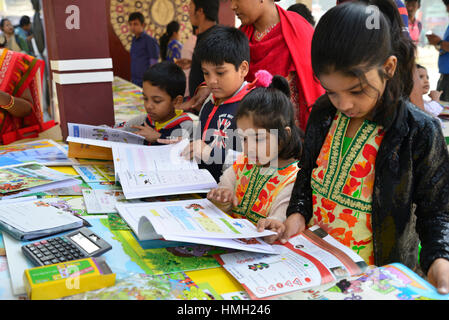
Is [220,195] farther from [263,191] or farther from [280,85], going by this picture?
[280,85]

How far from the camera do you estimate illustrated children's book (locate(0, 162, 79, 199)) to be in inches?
50.0

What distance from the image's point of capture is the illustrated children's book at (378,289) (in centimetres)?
72

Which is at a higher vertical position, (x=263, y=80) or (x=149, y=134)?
(x=263, y=80)

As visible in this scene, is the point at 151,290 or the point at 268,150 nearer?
the point at 151,290

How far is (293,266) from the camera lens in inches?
33.0

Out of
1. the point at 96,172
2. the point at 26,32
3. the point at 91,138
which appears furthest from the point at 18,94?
the point at 26,32

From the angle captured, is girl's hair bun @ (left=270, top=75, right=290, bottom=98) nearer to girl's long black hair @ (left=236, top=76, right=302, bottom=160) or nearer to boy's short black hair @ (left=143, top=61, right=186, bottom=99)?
girl's long black hair @ (left=236, top=76, right=302, bottom=160)

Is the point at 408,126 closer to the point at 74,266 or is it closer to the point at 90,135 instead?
the point at 74,266

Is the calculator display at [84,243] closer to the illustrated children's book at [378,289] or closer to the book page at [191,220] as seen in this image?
the book page at [191,220]

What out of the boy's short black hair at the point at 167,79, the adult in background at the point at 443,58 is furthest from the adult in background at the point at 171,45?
the boy's short black hair at the point at 167,79

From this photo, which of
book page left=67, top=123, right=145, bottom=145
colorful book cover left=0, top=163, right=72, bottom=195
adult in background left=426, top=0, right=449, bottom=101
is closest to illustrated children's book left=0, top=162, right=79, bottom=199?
colorful book cover left=0, top=163, right=72, bottom=195

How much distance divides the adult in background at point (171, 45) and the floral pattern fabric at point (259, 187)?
4.47 m

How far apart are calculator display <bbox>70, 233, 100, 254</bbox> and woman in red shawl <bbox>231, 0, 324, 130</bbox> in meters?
1.30

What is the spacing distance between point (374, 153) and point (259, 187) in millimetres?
396
